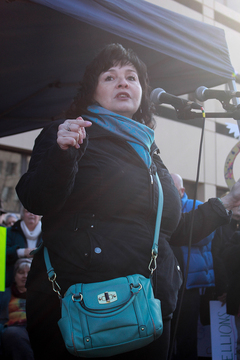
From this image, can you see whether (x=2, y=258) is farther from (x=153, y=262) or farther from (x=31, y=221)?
(x=153, y=262)

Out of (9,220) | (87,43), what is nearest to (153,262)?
(87,43)

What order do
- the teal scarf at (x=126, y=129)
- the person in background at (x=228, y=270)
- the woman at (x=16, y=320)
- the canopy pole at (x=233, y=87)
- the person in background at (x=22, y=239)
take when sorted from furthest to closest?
the person in background at (x=22, y=239), the person in background at (x=228, y=270), the woman at (x=16, y=320), the canopy pole at (x=233, y=87), the teal scarf at (x=126, y=129)

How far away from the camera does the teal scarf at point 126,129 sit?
159 centimetres

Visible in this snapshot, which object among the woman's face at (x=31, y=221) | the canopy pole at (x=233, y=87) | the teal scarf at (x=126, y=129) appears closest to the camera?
the teal scarf at (x=126, y=129)

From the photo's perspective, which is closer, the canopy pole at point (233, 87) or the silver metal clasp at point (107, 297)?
the silver metal clasp at point (107, 297)

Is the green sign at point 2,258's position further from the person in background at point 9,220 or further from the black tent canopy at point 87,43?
the person in background at point 9,220

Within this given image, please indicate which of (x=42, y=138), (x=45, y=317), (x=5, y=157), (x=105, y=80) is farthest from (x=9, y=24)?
(x=5, y=157)

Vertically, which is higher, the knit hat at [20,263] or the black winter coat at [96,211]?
the black winter coat at [96,211]

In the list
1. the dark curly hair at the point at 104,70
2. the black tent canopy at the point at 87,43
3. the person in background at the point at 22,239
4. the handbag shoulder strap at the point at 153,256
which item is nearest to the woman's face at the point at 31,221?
the person in background at the point at 22,239

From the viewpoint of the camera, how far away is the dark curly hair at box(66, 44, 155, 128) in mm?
1841

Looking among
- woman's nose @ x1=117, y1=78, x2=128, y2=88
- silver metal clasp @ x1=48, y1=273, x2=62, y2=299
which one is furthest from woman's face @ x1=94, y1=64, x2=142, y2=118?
silver metal clasp @ x1=48, y1=273, x2=62, y2=299

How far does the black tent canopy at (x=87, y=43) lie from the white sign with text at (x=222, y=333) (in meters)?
2.07

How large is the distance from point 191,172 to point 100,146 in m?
9.07

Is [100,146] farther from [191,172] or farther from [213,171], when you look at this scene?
[213,171]
